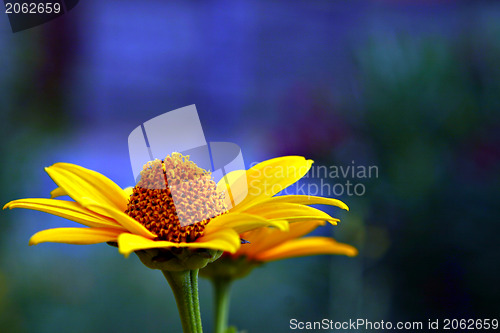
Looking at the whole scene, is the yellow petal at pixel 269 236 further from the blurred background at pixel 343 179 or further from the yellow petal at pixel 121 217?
the blurred background at pixel 343 179

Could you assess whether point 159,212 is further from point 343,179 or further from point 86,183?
point 343,179

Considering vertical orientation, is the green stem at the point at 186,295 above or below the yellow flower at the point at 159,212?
below

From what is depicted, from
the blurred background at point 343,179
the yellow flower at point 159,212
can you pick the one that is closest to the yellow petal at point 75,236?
the yellow flower at point 159,212

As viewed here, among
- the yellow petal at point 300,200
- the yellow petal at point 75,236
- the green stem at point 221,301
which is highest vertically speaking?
the yellow petal at point 300,200

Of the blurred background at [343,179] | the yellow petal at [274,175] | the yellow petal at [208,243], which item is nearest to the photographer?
the yellow petal at [208,243]

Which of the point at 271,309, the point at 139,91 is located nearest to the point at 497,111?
the point at 271,309

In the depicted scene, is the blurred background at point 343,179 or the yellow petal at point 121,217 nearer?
the yellow petal at point 121,217
